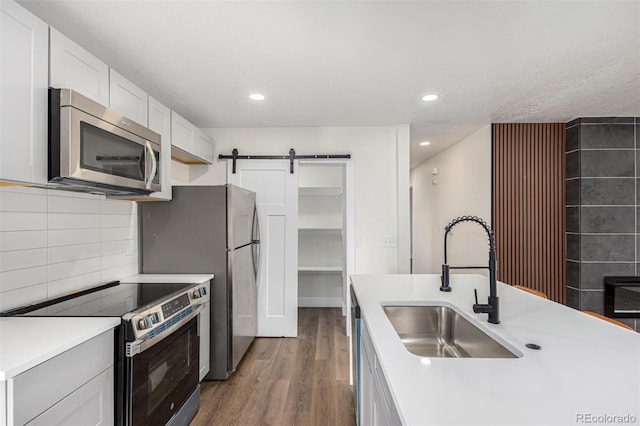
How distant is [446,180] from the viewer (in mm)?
5145

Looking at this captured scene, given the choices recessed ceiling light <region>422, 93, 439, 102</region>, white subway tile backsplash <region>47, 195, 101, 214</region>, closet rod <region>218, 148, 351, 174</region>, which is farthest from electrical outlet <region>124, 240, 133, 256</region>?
recessed ceiling light <region>422, 93, 439, 102</region>

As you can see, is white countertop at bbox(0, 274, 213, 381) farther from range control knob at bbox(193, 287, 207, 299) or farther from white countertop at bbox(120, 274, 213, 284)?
white countertop at bbox(120, 274, 213, 284)

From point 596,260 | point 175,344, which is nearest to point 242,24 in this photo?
point 175,344

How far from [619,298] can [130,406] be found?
4.29 meters

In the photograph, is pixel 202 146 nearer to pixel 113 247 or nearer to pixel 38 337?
pixel 113 247

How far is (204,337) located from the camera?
2.63m

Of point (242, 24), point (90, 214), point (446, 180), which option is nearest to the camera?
point (242, 24)

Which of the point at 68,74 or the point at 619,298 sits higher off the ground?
the point at 68,74

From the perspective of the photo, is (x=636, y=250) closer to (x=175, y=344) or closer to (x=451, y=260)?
(x=451, y=260)

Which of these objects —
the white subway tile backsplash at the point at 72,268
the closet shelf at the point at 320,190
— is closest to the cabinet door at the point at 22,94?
the white subway tile backsplash at the point at 72,268

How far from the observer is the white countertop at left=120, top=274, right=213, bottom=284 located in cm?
253

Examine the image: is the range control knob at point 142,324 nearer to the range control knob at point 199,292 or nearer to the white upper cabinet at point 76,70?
the range control knob at point 199,292

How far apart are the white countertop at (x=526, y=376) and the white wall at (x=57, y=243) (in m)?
1.81

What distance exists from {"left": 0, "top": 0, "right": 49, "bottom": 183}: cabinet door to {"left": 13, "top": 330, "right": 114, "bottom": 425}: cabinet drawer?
736 mm
